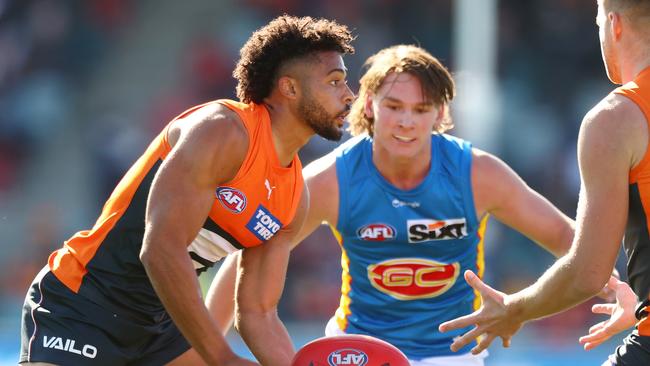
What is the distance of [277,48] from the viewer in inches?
190

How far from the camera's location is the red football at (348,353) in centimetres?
432

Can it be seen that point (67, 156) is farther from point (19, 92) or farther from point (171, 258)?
point (171, 258)

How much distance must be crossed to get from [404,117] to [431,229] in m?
0.61

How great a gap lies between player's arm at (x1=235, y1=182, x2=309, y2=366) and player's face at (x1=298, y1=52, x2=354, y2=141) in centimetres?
47

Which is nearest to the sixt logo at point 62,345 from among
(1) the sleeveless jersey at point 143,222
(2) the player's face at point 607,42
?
(1) the sleeveless jersey at point 143,222

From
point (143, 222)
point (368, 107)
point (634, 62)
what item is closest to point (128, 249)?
point (143, 222)

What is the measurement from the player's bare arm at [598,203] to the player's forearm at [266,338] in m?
1.17

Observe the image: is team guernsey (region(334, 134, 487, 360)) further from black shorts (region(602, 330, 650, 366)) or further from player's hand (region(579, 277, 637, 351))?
black shorts (region(602, 330, 650, 366))

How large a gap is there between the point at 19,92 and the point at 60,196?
4.58ft

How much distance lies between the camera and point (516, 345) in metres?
10.9

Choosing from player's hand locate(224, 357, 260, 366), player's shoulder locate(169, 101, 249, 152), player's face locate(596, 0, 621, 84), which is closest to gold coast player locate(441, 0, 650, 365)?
player's face locate(596, 0, 621, 84)

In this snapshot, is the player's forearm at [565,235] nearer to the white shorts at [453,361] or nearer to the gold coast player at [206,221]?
the white shorts at [453,361]

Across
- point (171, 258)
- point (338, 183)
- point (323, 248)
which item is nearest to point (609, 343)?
point (323, 248)

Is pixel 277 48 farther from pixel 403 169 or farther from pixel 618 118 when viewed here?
pixel 618 118
